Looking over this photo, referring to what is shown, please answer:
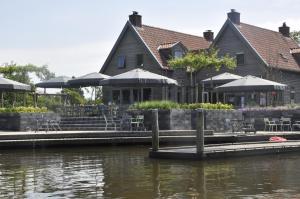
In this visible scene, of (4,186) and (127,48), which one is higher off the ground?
(127,48)

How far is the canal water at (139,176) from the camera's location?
14312 millimetres

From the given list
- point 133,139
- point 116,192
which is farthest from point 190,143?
point 116,192

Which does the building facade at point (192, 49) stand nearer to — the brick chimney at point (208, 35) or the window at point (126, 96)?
the window at point (126, 96)

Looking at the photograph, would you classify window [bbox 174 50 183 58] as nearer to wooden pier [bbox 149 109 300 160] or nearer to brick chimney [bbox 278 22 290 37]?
brick chimney [bbox 278 22 290 37]

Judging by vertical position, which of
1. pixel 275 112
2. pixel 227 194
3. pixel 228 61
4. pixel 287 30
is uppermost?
pixel 287 30

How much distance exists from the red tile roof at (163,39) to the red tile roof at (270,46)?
17.7 feet

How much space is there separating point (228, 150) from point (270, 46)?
26364mm

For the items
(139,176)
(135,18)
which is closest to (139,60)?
(135,18)

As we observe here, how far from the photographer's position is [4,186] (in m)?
15.4

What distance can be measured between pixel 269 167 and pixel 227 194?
6.01m

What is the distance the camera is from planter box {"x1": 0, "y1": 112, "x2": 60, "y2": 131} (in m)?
31.6

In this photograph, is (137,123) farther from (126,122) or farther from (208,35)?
(208,35)

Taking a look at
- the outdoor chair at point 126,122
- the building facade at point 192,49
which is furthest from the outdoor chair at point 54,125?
the building facade at point 192,49

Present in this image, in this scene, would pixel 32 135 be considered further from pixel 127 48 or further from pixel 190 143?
pixel 127 48
